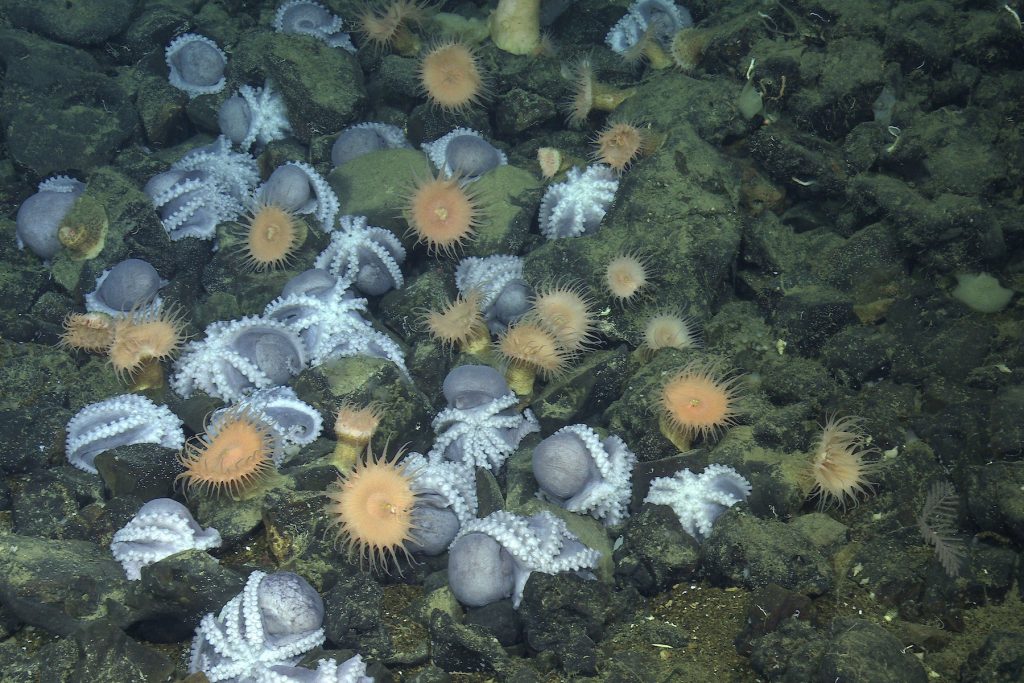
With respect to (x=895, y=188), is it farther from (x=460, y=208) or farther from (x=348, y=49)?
(x=348, y=49)

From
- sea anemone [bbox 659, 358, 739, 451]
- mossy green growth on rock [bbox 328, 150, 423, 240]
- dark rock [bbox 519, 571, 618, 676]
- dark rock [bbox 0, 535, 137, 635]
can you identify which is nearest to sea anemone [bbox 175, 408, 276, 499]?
dark rock [bbox 0, 535, 137, 635]

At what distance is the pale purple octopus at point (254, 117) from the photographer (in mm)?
5961

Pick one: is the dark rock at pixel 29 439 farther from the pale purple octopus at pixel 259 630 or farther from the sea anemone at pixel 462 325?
the sea anemone at pixel 462 325

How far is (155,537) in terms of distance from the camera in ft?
11.9

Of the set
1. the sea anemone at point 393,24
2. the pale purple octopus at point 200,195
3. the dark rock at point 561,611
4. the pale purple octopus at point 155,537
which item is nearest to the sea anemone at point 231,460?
the pale purple octopus at point 155,537

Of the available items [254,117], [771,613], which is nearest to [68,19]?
[254,117]

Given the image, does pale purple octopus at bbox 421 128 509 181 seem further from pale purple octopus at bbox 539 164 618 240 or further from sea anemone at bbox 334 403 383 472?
sea anemone at bbox 334 403 383 472

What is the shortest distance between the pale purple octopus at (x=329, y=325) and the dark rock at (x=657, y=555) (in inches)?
70.4

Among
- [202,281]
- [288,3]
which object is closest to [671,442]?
[202,281]

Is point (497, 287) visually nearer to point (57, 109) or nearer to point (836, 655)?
point (836, 655)

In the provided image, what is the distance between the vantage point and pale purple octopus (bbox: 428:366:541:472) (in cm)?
434

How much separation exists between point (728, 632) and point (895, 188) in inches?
121

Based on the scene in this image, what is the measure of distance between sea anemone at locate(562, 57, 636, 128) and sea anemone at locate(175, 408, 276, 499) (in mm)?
3330

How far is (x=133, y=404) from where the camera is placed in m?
4.42
